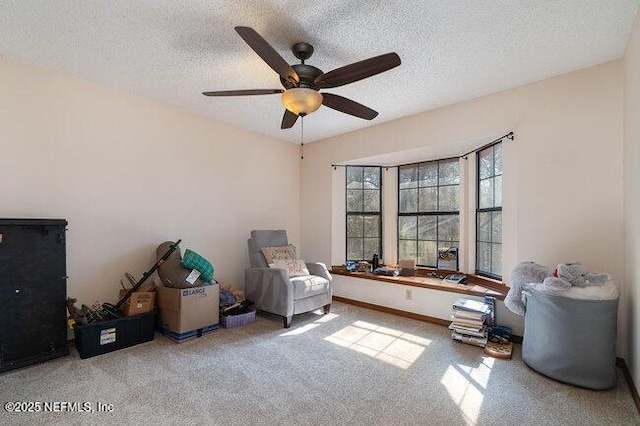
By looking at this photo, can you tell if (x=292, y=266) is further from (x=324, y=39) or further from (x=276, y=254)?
(x=324, y=39)

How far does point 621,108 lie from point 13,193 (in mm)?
4912

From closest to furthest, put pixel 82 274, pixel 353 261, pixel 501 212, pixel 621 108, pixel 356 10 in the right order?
pixel 356 10 < pixel 621 108 < pixel 82 274 < pixel 501 212 < pixel 353 261

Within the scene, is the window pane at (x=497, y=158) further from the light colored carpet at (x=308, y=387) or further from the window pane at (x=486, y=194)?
the light colored carpet at (x=308, y=387)

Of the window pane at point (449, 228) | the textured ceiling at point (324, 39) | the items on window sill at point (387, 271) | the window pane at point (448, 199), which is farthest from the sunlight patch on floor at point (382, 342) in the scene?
the textured ceiling at point (324, 39)

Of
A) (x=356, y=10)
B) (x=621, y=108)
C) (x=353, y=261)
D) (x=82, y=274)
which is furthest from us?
(x=353, y=261)

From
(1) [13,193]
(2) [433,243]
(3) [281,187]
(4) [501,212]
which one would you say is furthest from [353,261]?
(1) [13,193]

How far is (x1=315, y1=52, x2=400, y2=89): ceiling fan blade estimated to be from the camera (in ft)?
5.77

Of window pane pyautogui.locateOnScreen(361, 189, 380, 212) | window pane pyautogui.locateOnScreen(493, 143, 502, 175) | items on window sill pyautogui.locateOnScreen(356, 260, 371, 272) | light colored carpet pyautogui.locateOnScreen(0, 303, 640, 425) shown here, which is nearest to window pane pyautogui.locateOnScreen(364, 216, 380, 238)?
window pane pyautogui.locateOnScreen(361, 189, 380, 212)

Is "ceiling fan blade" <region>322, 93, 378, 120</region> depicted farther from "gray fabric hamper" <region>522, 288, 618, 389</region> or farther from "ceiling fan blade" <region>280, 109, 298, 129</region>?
"gray fabric hamper" <region>522, 288, 618, 389</region>

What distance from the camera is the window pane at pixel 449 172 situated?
12.9 ft

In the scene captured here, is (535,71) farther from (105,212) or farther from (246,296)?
(105,212)

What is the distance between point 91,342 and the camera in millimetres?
2467

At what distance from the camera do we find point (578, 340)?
206cm

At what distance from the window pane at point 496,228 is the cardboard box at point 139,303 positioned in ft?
11.9
